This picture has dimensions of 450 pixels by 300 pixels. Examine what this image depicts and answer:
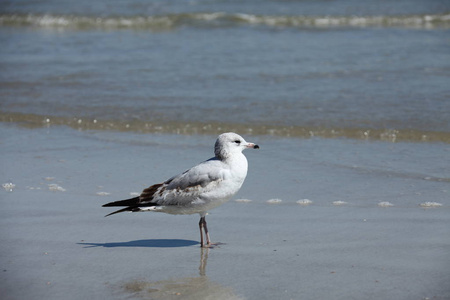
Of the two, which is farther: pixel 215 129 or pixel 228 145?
pixel 215 129

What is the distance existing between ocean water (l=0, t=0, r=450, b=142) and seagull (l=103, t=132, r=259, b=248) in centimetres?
341

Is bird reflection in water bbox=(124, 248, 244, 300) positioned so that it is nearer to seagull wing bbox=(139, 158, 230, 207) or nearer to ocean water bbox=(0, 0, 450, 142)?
seagull wing bbox=(139, 158, 230, 207)

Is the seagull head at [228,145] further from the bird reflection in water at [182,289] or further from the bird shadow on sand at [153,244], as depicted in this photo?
the bird reflection in water at [182,289]

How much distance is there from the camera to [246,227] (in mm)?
5082

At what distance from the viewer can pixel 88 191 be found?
6.00m

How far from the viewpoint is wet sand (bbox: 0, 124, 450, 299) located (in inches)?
157

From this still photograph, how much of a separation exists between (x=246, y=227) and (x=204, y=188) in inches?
23.7

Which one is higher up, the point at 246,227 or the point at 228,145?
the point at 228,145

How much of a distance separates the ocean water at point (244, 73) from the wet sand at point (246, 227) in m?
0.99

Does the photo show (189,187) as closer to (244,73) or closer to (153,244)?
(153,244)

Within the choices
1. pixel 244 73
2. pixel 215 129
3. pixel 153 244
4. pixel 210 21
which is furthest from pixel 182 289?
pixel 210 21

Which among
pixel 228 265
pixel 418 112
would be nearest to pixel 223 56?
pixel 418 112

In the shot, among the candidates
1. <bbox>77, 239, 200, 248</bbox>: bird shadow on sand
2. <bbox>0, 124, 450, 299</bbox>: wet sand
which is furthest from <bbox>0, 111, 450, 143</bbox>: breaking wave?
<bbox>77, 239, 200, 248</bbox>: bird shadow on sand

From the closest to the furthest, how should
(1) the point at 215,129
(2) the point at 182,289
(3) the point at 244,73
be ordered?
1. (2) the point at 182,289
2. (1) the point at 215,129
3. (3) the point at 244,73
